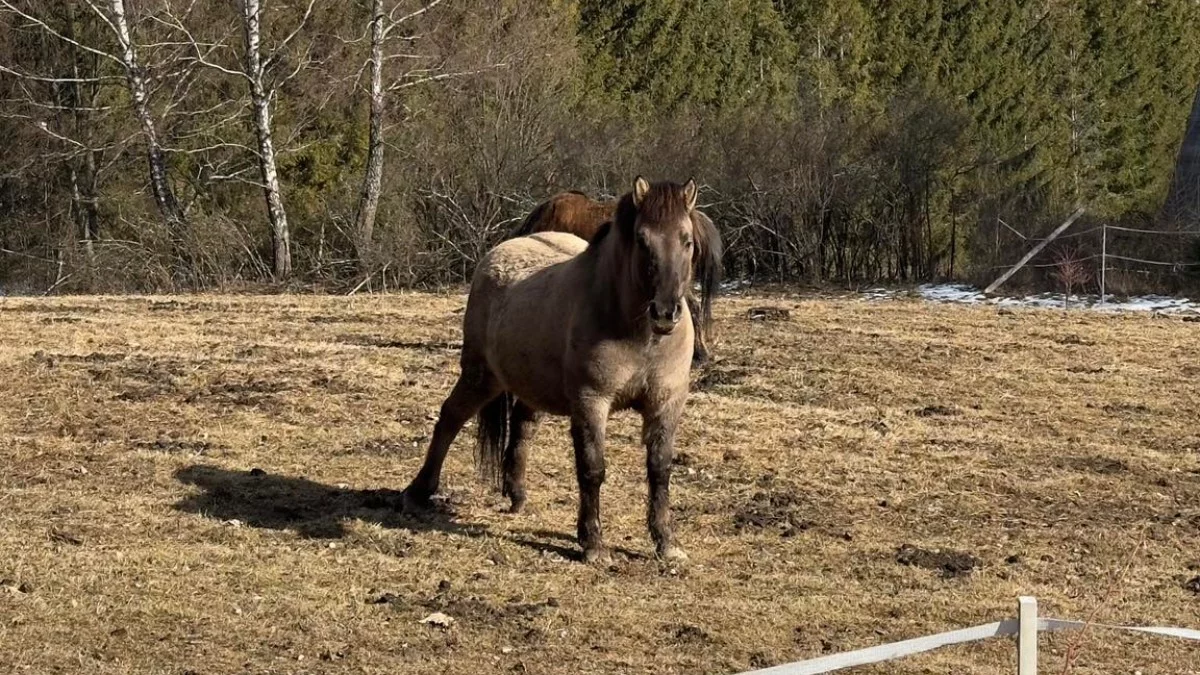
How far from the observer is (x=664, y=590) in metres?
6.88

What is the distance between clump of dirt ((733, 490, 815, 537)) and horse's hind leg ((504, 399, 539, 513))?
1.21 meters

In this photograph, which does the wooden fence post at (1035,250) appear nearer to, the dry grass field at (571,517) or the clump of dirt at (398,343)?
the dry grass field at (571,517)

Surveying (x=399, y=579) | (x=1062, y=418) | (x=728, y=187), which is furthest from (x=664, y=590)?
(x=728, y=187)

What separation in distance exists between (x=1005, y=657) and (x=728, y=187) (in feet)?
68.4

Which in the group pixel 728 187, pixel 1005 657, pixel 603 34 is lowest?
pixel 1005 657

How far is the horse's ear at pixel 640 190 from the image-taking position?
6.85 metres

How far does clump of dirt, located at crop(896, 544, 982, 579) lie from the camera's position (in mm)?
7438

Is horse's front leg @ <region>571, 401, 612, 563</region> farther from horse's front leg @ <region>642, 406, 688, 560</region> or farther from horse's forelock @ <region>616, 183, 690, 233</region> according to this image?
horse's forelock @ <region>616, 183, 690, 233</region>

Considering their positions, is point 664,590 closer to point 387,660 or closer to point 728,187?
point 387,660

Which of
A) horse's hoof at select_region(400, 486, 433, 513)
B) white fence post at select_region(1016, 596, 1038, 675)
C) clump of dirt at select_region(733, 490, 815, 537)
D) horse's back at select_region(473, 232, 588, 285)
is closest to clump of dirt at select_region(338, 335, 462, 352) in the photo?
horse's back at select_region(473, 232, 588, 285)

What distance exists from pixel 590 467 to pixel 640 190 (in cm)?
138

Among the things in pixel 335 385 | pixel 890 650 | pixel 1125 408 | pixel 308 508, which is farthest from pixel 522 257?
pixel 1125 408

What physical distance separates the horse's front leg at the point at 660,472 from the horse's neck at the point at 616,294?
50cm

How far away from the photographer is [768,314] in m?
17.1
